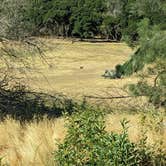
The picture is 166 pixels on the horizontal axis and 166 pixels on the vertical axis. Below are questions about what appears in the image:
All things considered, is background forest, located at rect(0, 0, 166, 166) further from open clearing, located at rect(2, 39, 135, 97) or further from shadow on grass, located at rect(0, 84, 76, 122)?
open clearing, located at rect(2, 39, 135, 97)

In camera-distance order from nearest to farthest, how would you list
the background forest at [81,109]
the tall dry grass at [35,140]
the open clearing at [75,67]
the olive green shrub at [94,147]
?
the olive green shrub at [94,147] → the background forest at [81,109] → the tall dry grass at [35,140] → the open clearing at [75,67]

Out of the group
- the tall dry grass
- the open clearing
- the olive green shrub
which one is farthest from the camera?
the open clearing

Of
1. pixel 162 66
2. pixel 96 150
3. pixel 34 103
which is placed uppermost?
pixel 96 150

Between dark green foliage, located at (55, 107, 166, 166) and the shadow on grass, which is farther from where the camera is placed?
the shadow on grass

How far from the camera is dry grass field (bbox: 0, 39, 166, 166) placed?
6762mm

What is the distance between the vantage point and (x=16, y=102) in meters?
16.0

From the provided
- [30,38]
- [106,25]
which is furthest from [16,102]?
[106,25]

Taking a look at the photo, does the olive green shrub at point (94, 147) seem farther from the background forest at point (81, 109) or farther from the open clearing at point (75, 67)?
the open clearing at point (75, 67)

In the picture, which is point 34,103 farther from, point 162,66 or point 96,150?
point 96,150

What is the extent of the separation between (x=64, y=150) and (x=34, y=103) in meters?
11.5

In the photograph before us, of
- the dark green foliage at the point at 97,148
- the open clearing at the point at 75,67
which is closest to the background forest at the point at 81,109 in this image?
the dark green foliage at the point at 97,148

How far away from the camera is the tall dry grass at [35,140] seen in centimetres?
641

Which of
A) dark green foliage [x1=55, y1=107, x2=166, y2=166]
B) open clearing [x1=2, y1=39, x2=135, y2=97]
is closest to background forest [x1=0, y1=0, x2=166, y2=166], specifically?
dark green foliage [x1=55, y1=107, x2=166, y2=166]

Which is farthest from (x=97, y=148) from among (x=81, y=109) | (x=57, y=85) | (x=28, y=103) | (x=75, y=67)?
(x=75, y=67)
